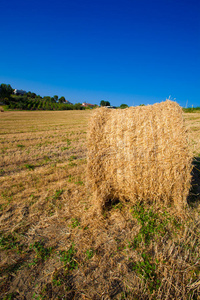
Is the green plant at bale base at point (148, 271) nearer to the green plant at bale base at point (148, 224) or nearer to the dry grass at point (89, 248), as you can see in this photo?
the dry grass at point (89, 248)

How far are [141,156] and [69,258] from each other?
2.51 m

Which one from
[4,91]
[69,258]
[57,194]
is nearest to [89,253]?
[69,258]

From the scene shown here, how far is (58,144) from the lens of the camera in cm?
1077

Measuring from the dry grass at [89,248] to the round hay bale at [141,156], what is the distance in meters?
0.37

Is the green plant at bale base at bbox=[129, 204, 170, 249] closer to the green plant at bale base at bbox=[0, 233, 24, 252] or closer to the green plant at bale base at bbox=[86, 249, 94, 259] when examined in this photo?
the green plant at bale base at bbox=[86, 249, 94, 259]

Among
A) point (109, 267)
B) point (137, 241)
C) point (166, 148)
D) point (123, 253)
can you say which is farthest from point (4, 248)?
point (166, 148)

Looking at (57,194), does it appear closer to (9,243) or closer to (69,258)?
(9,243)

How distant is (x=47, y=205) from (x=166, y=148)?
336 cm

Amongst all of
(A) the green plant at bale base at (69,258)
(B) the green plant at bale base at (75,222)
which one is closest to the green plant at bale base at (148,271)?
(A) the green plant at bale base at (69,258)

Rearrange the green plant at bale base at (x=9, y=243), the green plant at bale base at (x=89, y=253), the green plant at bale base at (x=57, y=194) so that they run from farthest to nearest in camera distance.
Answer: the green plant at bale base at (x=57, y=194) → the green plant at bale base at (x=9, y=243) → the green plant at bale base at (x=89, y=253)

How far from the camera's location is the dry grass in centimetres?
241

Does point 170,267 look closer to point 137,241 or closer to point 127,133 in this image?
point 137,241

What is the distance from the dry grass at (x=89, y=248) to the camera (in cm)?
241

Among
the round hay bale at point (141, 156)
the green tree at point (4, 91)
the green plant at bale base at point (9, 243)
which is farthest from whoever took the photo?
the green tree at point (4, 91)
